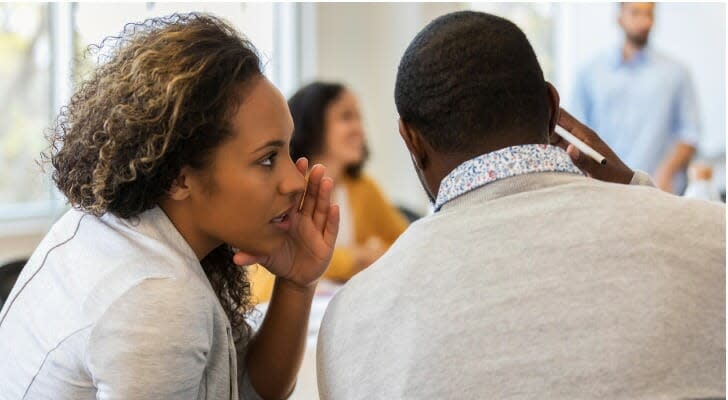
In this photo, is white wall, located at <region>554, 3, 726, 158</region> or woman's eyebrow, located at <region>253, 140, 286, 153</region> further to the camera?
white wall, located at <region>554, 3, 726, 158</region>

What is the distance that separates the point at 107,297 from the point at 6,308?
294 mm

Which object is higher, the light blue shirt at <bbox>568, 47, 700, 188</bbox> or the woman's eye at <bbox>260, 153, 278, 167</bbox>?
the woman's eye at <bbox>260, 153, 278, 167</bbox>

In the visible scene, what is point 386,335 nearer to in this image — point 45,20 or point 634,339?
point 634,339

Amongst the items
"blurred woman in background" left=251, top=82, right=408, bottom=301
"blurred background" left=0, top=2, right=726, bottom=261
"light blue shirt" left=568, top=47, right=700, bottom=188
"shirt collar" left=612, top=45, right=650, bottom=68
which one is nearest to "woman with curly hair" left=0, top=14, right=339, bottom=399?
"blurred background" left=0, top=2, right=726, bottom=261

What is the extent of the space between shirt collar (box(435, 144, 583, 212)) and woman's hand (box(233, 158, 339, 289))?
378mm

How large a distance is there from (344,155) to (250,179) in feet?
7.02

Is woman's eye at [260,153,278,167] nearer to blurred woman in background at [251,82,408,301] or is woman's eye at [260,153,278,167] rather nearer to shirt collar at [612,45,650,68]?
blurred woman in background at [251,82,408,301]

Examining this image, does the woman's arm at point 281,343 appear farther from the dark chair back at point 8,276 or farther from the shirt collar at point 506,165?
the dark chair back at point 8,276

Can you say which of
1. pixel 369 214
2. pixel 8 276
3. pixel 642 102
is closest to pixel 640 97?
pixel 642 102

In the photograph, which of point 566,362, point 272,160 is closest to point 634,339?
point 566,362

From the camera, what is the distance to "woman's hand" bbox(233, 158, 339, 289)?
147cm

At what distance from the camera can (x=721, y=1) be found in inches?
216

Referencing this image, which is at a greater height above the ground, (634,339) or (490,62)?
(490,62)

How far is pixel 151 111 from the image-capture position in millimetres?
1164
